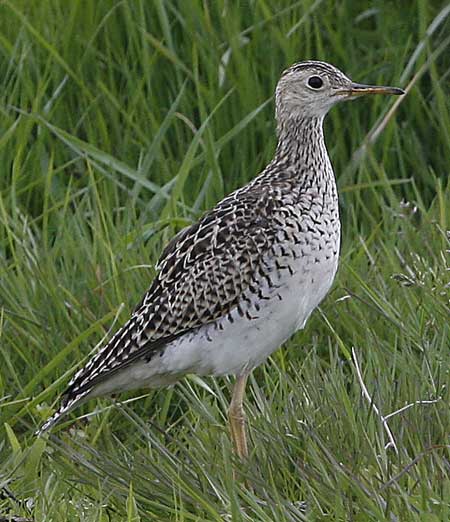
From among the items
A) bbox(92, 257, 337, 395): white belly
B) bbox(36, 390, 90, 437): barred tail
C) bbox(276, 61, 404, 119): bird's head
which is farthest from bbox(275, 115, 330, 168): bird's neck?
bbox(36, 390, 90, 437): barred tail

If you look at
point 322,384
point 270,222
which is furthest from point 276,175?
point 322,384

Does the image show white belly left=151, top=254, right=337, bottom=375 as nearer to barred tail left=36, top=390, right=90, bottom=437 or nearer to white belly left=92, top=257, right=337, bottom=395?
white belly left=92, top=257, right=337, bottom=395

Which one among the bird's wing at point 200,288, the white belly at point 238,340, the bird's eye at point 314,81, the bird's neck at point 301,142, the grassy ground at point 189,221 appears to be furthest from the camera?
the bird's eye at point 314,81

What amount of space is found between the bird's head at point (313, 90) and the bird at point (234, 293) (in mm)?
253

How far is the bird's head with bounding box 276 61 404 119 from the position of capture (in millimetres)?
5309

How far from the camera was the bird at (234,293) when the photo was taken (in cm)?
483

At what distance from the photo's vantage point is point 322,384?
4770 millimetres

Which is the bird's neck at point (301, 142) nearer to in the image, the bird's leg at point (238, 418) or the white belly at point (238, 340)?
the white belly at point (238, 340)

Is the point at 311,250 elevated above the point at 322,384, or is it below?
above

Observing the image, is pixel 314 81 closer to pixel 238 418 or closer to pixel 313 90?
pixel 313 90

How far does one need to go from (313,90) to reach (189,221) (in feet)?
2.89

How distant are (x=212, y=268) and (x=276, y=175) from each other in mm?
456

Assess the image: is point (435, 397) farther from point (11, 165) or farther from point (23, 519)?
point (11, 165)

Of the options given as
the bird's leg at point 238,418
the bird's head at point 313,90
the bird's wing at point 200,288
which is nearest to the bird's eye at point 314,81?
the bird's head at point 313,90
